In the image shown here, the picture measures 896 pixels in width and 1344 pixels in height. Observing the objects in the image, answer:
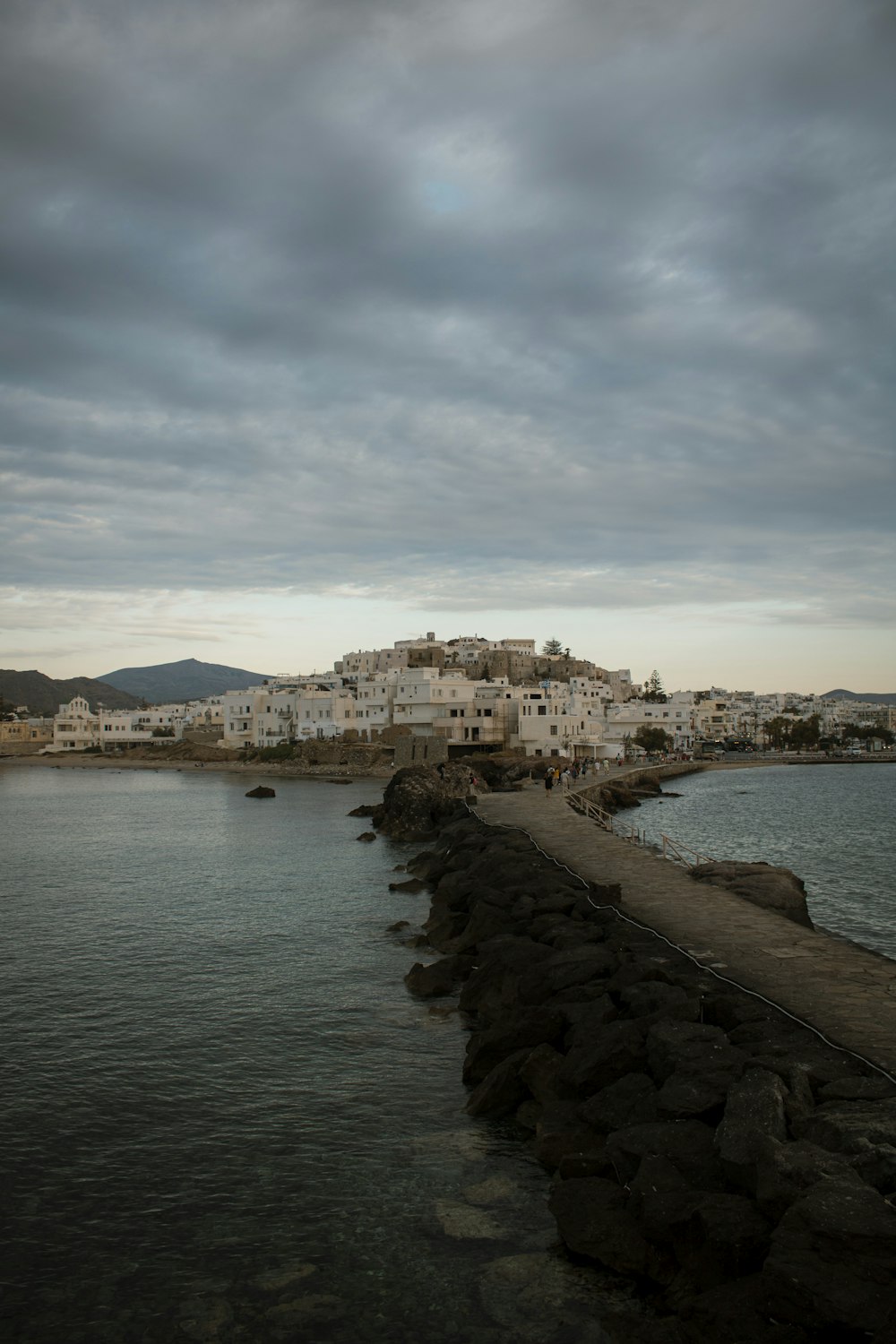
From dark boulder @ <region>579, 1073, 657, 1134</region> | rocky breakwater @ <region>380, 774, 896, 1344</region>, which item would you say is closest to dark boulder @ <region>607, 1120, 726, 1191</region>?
rocky breakwater @ <region>380, 774, 896, 1344</region>

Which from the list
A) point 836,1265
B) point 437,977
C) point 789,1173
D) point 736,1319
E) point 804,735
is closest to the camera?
point 836,1265

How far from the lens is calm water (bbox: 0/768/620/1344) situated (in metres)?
7.00

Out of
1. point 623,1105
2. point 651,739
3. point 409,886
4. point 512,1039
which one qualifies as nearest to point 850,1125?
point 623,1105

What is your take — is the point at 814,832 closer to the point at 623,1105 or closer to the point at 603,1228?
the point at 623,1105

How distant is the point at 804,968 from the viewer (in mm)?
11328

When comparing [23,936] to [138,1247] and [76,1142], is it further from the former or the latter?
[138,1247]

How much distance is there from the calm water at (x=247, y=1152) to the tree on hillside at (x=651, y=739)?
8721 cm

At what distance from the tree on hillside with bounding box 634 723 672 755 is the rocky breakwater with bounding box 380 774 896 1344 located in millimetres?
94003

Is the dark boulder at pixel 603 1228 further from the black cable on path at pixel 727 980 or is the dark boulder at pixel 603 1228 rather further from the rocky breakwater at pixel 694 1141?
the black cable on path at pixel 727 980

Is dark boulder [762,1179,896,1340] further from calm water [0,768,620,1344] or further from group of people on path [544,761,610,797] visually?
group of people on path [544,761,610,797]

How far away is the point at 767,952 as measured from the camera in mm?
12273

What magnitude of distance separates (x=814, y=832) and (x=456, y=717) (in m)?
44.0

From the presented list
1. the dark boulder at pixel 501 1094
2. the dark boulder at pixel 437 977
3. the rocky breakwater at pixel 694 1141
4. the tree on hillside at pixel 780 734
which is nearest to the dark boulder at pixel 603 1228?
the rocky breakwater at pixel 694 1141

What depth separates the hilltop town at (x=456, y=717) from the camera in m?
82.2
